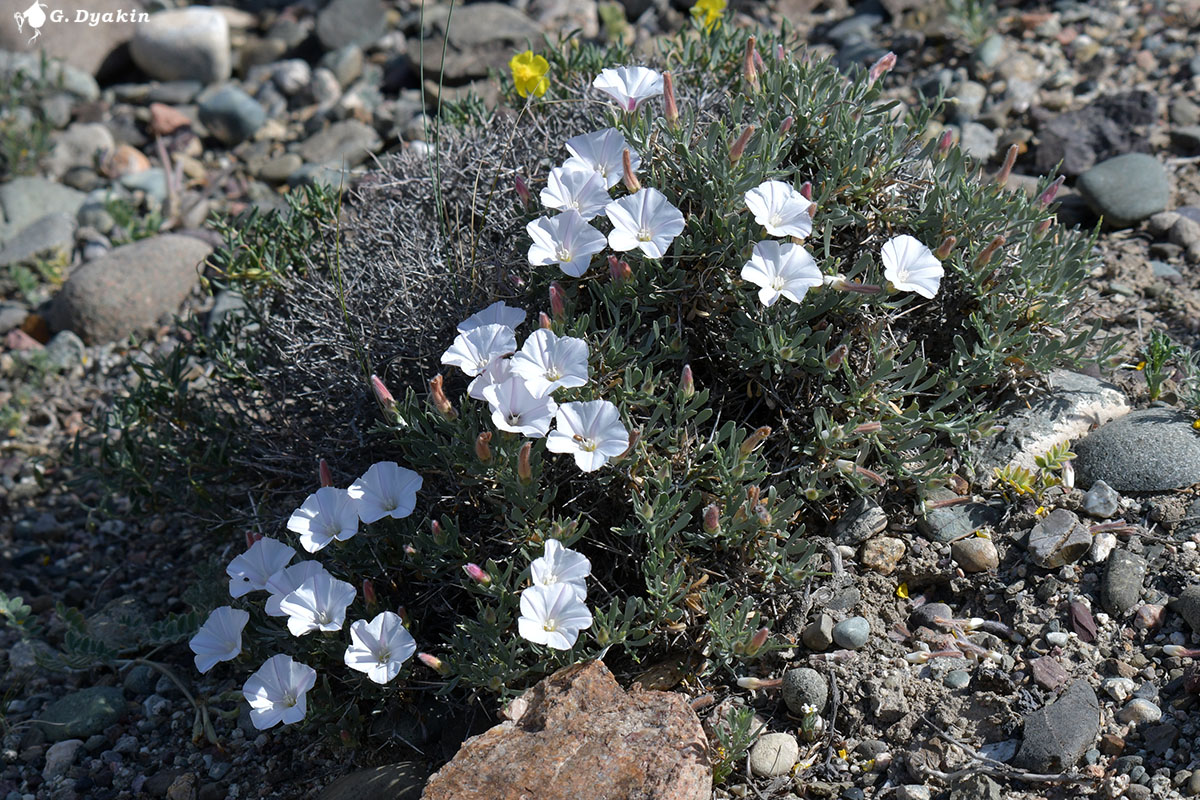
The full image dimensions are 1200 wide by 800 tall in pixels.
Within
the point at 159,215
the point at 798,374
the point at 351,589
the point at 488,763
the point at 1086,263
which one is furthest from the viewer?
the point at 159,215

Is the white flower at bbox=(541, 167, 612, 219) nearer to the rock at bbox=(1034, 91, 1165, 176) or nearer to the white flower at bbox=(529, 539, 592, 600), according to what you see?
the white flower at bbox=(529, 539, 592, 600)

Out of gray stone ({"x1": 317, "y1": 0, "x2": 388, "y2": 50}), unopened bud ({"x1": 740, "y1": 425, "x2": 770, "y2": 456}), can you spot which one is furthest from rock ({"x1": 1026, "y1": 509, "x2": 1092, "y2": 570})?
gray stone ({"x1": 317, "y1": 0, "x2": 388, "y2": 50})

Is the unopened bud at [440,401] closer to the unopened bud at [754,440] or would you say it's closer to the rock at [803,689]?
the unopened bud at [754,440]

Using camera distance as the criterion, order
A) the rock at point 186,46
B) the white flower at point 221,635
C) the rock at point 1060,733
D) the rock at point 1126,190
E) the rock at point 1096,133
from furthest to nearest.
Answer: the rock at point 186,46 < the rock at point 1096,133 < the rock at point 1126,190 < the white flower at point 221,635 < the rock at point 1060,733

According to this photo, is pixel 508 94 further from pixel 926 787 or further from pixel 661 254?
pixel 926 787

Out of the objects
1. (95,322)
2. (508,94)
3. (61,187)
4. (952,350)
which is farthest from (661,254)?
(61,187)

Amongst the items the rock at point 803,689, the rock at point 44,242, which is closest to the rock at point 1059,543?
the rock at point 803,689
